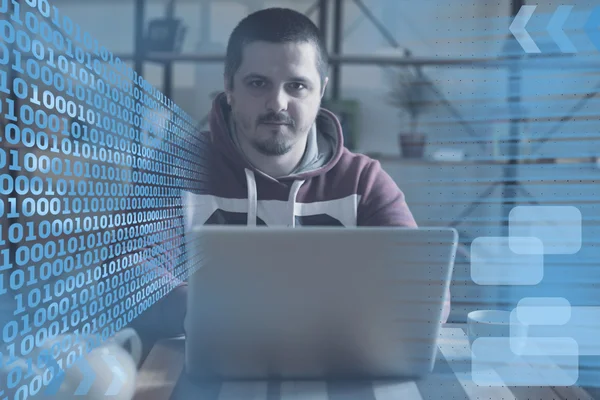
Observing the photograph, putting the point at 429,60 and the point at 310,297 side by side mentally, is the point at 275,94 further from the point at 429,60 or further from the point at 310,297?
the point at 429,60

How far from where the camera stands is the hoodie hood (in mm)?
1023

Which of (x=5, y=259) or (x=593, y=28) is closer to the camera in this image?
(x=5, y=259)

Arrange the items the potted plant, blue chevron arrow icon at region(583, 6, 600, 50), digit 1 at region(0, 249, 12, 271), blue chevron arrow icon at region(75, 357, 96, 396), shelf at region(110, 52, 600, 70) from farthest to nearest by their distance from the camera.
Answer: the potted plant → shelf at region(110, 52, 600, 70) → blue chevron arrow icon at region(583, 6, 600, 50) → blue chevron arrow icon at region(75, 357, 96, 396) → digit 1 at region(0, 249, 12, 271)

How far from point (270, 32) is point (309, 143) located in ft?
0.72

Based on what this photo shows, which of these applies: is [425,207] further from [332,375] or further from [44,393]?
[44,393]

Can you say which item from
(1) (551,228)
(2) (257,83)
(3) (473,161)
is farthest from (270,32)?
(1) (551,228)

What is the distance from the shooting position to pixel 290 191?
103 centimetres

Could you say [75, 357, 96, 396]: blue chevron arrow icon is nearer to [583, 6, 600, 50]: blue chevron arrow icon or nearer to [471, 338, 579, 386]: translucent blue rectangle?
[471, 338, 579, 386]: translucent blue rectangle

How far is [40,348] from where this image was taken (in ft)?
1.16

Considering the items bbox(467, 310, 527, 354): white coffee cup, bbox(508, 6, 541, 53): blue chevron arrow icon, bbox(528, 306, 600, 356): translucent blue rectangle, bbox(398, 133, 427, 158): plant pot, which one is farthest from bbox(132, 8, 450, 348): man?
bbox(508, 6, 541, 53): blue chevron arrow icon

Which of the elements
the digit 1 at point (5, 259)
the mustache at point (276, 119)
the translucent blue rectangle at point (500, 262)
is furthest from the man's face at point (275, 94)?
the translucent blue rectangle at point (500, 262)

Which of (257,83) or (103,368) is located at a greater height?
(257,83)

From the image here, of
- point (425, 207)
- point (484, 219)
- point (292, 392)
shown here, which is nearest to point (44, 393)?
point (292, 392)

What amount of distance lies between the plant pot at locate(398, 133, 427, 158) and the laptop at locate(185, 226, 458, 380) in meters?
1.35
